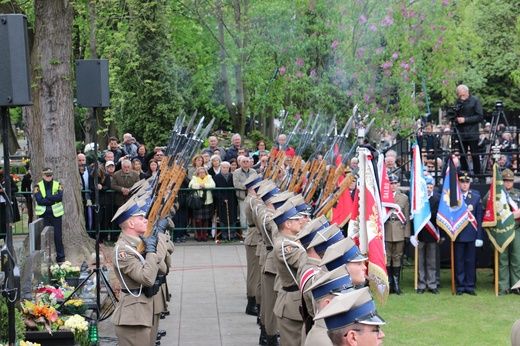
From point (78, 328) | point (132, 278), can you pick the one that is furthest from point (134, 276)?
point (78, 328)

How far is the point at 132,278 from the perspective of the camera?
8.20 metres

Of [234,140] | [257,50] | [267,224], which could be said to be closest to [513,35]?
[257,50]

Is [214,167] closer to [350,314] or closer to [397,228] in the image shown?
[397,228]

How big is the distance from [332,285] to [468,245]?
30.7ft

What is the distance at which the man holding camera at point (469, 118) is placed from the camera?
1695cm

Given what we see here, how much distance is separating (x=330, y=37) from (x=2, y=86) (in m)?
14.3

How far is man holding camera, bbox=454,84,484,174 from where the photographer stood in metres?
17.0

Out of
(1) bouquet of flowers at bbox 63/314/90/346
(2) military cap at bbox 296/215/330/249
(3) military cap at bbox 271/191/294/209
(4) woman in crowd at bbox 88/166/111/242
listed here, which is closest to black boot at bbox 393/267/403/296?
(3) military cap at bbox 271/191/294/209

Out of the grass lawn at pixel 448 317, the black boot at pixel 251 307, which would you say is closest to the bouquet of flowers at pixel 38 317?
the black boot at pixel 251 307

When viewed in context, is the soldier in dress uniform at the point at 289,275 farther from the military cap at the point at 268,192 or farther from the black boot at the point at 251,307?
the black boot at the point at 251,307

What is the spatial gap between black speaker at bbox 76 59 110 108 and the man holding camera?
7.41 metres

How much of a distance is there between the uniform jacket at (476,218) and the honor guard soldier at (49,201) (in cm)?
699

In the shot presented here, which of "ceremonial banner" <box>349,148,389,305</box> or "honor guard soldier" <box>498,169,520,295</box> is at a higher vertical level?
"ceremonial banner" <box>349,148,389,305</box>

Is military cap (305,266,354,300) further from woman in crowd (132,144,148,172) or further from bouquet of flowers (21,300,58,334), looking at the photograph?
woman in crowd (132,144,148,172)
